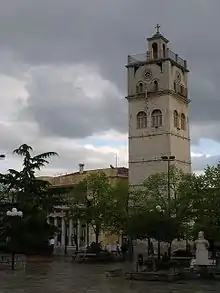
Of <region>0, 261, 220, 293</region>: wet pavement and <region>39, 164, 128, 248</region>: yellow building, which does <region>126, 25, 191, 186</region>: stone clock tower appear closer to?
<region>39, 164, 128, 248</region>: yellow building

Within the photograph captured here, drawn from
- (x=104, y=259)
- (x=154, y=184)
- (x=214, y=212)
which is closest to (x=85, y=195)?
(x=154, y=184)

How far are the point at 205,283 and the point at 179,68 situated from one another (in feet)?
208

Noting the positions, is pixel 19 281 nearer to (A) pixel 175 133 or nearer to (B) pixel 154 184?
(B) pixel 154 184

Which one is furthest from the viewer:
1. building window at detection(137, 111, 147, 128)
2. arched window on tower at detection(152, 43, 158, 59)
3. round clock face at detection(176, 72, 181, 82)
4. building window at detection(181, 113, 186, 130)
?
round clock face at detection(176, 72, 181, 82)

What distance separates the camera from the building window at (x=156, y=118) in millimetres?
79500

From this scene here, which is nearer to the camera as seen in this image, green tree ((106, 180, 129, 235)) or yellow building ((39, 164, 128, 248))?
green tree ((106, 180, 129, 235))

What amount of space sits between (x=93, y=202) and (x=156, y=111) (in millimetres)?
26373

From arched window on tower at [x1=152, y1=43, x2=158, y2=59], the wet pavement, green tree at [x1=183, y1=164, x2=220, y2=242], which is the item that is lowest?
the wet pavement

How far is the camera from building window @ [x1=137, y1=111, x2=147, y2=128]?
8062 cm

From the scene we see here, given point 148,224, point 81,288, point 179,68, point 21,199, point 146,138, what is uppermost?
point 179,68

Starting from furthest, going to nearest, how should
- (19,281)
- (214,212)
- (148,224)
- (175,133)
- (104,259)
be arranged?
(175,133)
(104,259)
(214,212)
(148,224)
(19,281)

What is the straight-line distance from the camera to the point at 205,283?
2419 centimetres

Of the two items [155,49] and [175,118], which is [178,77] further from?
[175,118]

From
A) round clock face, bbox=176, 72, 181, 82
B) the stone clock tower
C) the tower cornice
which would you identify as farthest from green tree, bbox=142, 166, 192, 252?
round clock face, bbox=176, 72, 181, 82
